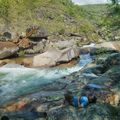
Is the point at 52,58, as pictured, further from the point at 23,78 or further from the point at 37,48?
the point at 37,48

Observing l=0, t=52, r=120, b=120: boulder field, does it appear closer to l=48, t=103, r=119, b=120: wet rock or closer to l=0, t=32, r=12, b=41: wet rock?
l=48, t=103, r=119, b=120: wet rock

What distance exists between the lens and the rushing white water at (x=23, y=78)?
2183 cm

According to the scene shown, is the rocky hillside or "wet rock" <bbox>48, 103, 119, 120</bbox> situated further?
the rocky hillside

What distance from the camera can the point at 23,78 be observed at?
86.9 ft

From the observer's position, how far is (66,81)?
76.7 ft

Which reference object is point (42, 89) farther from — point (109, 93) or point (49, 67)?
point (49, 67)

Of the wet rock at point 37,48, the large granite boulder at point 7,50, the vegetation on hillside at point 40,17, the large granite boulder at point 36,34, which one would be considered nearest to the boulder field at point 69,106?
the large granite boulder at point 7,50

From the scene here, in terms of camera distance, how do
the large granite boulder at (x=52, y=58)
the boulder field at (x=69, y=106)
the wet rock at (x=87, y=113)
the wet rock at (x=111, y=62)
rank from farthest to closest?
the large granite boulder at (x=52, y=58)
the wet rock at (x=111, y=62)
the boulder field at (x=69, y=106)
the wet rock at (x=87, y=113)

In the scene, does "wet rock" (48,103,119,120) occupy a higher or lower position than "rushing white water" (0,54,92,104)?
higher

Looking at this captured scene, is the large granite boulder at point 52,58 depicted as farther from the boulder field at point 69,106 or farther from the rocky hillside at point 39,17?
the rocky hillside at point 39,17

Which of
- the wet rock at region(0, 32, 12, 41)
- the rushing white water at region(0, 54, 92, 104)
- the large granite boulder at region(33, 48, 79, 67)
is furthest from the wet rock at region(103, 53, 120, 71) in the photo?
the wet rock at region(0, 32, 12, 41)

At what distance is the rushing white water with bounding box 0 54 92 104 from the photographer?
859 inches

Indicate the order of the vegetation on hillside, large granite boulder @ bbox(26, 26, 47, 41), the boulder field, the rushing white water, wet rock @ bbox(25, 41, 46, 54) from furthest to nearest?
the vegetation on hillside, large granite boulder @ bbox(26, 26, 47, 41), wet rock @ bbox(25, 41, 46, 54), the rushing white water, the boulder field

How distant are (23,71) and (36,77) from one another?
2958 millimetres
